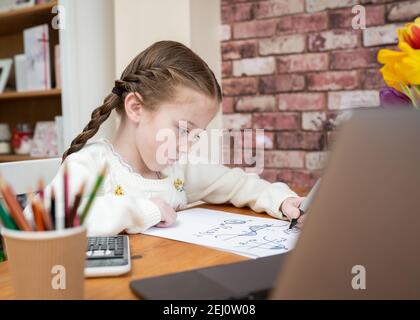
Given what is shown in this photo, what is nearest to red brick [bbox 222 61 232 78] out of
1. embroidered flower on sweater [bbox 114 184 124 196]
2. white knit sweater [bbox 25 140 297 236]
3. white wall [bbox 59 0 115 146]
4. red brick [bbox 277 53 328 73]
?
red brick [bbox 277 53 328 73]

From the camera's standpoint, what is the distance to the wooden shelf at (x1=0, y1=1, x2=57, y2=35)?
1.90 meters

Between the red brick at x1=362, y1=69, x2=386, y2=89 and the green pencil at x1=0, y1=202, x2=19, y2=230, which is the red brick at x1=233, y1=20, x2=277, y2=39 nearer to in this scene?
the red brick at x1=362, y1=69, x2=386, y2=89

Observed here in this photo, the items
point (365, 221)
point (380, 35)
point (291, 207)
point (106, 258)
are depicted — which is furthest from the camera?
point (380, 35)

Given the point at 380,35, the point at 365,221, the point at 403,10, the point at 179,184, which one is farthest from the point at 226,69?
the point at 365,221

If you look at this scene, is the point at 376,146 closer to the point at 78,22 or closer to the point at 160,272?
the point at 160,272

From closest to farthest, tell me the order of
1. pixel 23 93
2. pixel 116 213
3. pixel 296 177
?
1. pixel 116 213
2. pixel 23 93
3. pixel 296 177

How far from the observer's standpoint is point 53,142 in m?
1.99

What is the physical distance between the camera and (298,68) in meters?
2.09

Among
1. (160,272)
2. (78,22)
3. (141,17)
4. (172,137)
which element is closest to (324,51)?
(141,17)

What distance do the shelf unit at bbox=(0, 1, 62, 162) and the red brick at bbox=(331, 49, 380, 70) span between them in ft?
4.12

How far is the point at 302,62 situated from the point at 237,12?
17.2 inches

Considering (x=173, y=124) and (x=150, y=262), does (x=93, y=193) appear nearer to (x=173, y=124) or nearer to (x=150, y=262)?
(x=150, y=262)

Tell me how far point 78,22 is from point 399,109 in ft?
5.48

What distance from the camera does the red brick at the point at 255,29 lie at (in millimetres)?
2135
